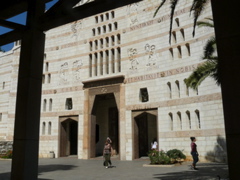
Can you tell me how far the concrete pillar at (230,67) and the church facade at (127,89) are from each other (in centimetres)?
1450

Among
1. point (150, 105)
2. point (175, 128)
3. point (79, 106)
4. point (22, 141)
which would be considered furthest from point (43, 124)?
point (22, 141)

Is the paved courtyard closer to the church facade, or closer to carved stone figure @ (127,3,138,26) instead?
the church facade

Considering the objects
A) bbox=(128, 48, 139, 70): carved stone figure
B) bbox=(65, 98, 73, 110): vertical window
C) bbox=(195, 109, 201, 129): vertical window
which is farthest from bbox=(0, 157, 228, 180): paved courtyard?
bbox=(65, 98, 73, 110): vertical window

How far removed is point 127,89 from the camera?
2222 cm

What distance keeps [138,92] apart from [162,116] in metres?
2.96

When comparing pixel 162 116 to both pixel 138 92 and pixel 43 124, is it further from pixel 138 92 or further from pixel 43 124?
pixel 43 124

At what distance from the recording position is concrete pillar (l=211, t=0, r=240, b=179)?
355cm

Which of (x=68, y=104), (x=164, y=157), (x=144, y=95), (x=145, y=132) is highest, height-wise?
(x=144, y=95)

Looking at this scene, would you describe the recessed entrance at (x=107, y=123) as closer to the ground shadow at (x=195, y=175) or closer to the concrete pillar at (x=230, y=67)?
the ground shadow at (x=195, y=175)

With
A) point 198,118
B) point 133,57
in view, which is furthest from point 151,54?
Answer: point 198,118

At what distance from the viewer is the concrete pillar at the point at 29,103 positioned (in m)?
5.62

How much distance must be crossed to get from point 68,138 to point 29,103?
21.8 metres

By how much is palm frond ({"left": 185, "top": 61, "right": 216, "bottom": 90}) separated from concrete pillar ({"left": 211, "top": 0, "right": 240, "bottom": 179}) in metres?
9.01

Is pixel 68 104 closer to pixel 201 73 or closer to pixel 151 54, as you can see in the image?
pixel 151 54
